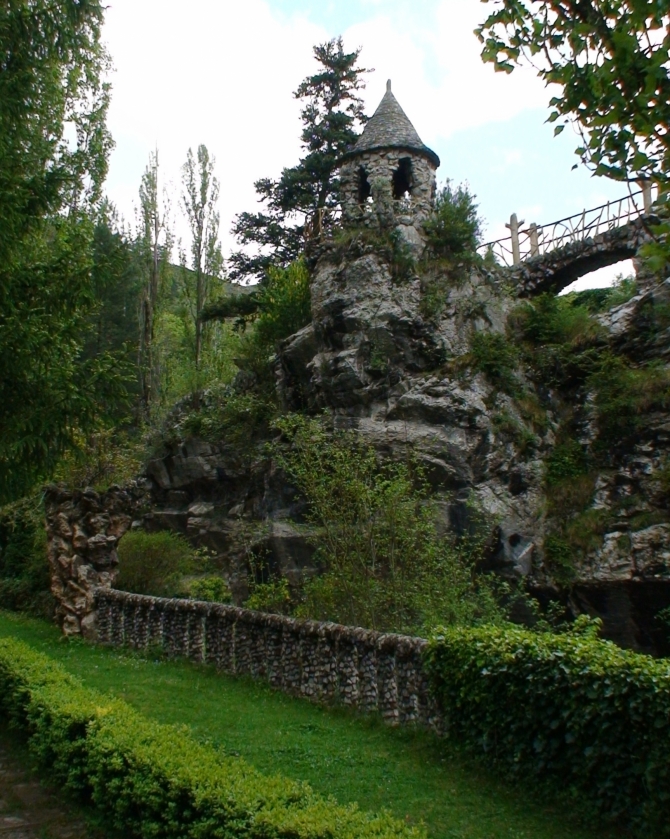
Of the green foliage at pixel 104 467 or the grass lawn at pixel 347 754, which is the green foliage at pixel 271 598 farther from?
the green foliage at pixel 104 467

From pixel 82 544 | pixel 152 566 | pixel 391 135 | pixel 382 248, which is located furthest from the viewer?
pixel 391 135

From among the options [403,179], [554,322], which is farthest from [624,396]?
[403,179]

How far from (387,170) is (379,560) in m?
13.0

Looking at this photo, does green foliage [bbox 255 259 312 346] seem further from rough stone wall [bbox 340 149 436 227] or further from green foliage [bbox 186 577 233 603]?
green foliage [bbox 186 577 233 603]

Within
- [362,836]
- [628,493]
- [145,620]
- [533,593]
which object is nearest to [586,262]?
[628,493]

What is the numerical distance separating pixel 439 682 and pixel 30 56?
9926mm

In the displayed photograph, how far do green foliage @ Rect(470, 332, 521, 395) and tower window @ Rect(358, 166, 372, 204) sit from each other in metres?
6.23

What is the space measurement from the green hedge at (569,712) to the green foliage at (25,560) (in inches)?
519

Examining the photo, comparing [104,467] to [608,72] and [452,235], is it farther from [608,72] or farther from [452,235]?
[608,72]

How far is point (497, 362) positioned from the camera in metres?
18.2

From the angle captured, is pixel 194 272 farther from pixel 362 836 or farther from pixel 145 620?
pixel 362 836

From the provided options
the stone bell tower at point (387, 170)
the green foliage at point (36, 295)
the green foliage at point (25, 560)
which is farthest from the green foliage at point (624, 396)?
the green foliage at point (25, 560)

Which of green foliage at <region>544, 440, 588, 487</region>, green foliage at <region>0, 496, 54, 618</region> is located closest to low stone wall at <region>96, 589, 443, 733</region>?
green foliage at <region>0, 496, 54, 618</region>

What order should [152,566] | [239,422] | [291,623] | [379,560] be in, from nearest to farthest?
[291,623] < [379,560] < [152,566] < [239,422]
